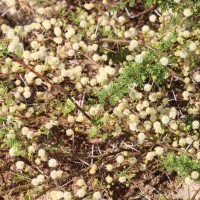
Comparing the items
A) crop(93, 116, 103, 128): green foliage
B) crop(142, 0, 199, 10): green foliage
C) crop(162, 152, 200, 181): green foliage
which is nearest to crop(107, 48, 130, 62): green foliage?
crop(142, 0, 199, 10): green foliage

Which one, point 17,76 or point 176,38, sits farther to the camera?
point 17,76

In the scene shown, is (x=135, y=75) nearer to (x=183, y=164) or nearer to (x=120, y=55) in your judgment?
(x=120, y=55)

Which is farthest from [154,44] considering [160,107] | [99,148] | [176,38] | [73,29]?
[99,148]

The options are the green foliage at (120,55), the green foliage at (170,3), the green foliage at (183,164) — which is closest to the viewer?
the green foliage at (183,164)

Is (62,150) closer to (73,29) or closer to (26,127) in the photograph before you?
(26,127)

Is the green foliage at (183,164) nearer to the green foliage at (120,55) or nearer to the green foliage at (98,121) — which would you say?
the green foliage at (98,121)

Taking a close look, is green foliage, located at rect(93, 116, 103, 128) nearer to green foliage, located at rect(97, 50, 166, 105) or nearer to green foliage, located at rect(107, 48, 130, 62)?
green foliage, located at rect(97, 50, 166, 105)

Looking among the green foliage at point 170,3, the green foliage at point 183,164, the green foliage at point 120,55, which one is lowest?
the green foliage at point 183,164

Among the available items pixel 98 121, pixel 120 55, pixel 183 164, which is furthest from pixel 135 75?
pixel 183 164

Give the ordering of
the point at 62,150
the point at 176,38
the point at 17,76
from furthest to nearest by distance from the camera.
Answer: the point at 17,76, the point at 62,150, the point at 176,38

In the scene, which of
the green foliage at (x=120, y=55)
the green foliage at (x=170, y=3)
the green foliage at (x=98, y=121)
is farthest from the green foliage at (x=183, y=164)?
the green foliage at (x=170, y=3)

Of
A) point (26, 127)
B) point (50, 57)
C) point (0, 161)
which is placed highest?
point (50, 57)
